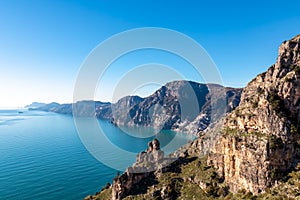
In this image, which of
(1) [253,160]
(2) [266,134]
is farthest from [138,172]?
(2) [266,134]

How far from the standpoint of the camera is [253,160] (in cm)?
5147

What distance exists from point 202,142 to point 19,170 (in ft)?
297

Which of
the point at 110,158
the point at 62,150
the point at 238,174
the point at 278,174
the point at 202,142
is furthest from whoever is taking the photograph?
the point at 62,150

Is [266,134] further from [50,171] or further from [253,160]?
[50,171]

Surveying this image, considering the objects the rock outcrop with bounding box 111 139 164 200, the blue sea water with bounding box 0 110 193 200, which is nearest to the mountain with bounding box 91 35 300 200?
the rock outcrop with bounding box 111 139 164 200

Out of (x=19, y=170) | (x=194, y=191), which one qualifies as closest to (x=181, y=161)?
(x=194, y=191)

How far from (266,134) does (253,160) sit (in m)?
6.79

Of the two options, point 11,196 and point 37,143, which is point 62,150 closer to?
point 37,143

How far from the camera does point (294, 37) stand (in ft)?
217

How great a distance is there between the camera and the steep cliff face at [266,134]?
50.2m

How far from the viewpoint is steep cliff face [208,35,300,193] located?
50.2 m

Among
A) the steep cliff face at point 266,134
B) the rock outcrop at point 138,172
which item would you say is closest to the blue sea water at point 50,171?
the rock outcrop at point 138,172

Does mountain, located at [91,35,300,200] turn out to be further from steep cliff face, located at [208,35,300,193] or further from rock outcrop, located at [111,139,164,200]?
rock outcrop, located at [111,139,164,200]

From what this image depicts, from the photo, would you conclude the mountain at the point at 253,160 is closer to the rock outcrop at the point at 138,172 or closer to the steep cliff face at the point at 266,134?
the steep cliff face at the point at 266,134
